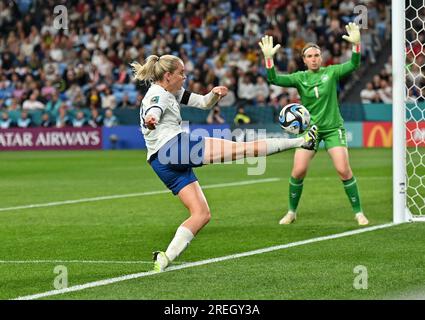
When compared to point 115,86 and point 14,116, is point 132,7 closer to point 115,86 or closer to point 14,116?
point 115,86

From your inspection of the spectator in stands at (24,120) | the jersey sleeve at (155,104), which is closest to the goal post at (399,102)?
the jersey sleeve at (155,104)

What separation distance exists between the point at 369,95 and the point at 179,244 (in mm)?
22521

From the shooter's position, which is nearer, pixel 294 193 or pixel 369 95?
pixel 294 193

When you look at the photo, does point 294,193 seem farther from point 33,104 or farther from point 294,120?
point 33,104

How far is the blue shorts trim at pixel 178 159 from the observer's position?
919cm

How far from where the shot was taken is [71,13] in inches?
1495

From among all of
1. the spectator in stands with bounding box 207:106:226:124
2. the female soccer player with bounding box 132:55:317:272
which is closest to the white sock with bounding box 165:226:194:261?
the female soccer player with bounding box 132:55:317:272

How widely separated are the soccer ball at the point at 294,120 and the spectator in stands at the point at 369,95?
21.2 meters

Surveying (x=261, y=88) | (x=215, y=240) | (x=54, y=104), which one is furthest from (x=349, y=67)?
(x=54, y=104)

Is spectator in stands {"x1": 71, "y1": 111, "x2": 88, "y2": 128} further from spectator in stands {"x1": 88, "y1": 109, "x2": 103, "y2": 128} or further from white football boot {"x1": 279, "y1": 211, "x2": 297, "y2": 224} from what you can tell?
white football boot {"x1": 279, "y1": 211, "x2": 297, "y2": 224}

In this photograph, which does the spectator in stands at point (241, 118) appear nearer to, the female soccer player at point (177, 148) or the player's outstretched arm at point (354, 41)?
the player's outstretched arm at point (354, 41)

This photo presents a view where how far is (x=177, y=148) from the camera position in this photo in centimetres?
920

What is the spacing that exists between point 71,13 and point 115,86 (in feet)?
16.2
